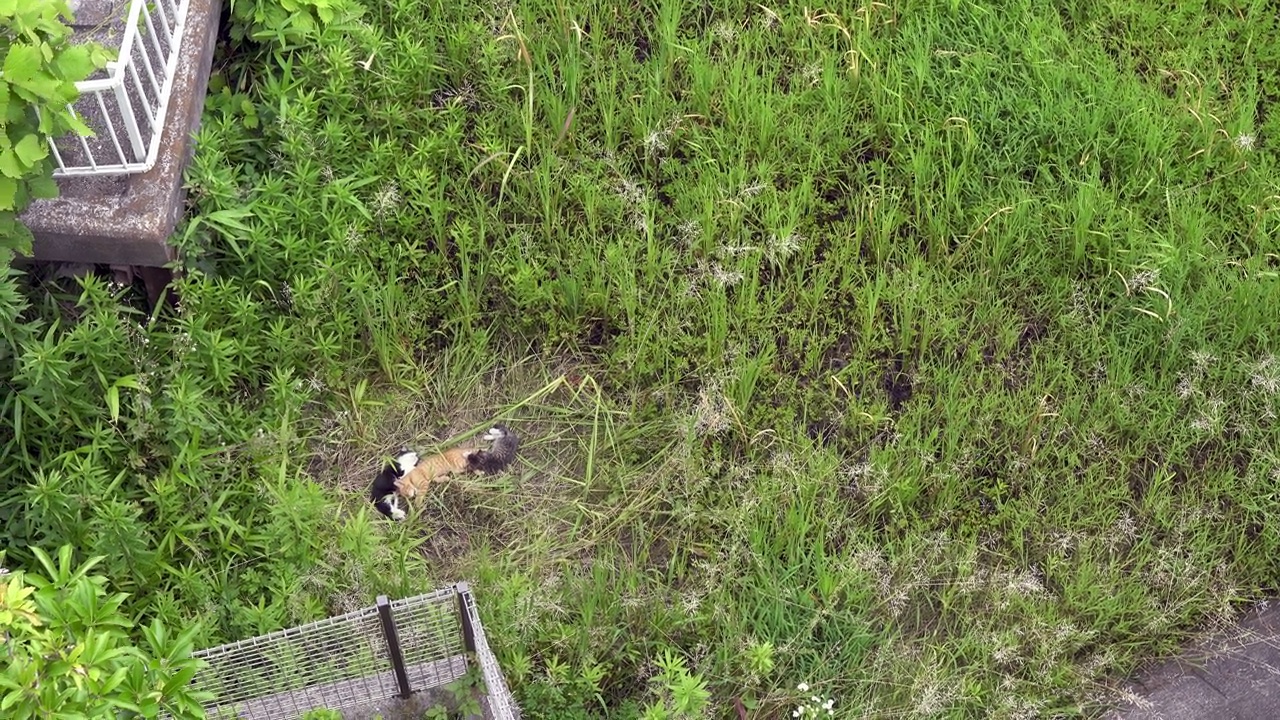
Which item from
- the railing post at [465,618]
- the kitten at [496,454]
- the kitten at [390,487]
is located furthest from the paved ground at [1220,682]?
the kitten at [390,487]

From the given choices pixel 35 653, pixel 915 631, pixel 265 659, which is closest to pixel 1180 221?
pixel 915 631

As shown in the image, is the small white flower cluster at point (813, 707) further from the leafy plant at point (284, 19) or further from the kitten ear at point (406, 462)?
the leafy plant at point (284, 19)

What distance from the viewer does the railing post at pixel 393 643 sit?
290cm

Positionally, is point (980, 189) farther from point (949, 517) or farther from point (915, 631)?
point (915, 631)

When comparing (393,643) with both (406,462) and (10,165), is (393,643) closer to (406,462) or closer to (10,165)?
(406,462)

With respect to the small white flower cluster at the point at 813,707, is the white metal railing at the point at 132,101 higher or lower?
higher

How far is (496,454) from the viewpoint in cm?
396

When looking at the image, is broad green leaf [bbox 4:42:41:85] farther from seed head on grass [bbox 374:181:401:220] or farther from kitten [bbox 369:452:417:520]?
kitten [bbox 369:452:417:520]

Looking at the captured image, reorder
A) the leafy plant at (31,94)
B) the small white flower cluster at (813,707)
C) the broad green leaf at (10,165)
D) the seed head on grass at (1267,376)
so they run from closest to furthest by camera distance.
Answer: the leafy plant at (31,94) → the broad green leaf at (10,165) → the small white flower cluster at (813,707) → the seed head on grass at (1267,376)

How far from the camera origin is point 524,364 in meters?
4.19

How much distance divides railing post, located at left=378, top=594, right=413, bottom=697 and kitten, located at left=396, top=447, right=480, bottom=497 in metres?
0.78

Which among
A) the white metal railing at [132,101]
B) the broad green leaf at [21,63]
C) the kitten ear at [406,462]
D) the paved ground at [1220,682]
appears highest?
the broad green leaf at [21,63]

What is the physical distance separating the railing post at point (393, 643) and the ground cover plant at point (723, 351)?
1.17ft

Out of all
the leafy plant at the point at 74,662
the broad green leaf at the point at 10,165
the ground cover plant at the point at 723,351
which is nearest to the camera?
the leafy plant at the point at 74,662
